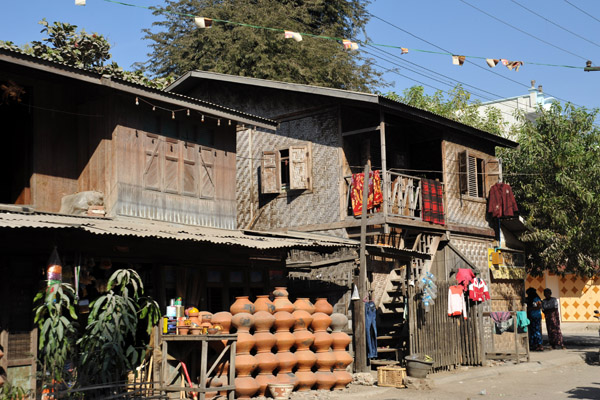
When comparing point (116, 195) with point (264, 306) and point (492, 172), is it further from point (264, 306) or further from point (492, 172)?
point (492, 172)

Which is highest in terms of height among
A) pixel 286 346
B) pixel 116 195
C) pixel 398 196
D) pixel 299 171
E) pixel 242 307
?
pixel 299 171

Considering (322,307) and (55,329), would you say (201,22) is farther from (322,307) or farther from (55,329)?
(55,329)

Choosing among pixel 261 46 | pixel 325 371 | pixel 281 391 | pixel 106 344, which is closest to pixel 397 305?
pixel 325 371

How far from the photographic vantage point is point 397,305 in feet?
61.6

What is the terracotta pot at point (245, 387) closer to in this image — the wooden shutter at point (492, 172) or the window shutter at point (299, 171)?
the window shutter at point (299, 171)

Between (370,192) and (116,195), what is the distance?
6.76 meters

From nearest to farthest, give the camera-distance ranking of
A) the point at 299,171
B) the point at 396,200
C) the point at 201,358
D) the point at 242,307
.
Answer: the point at 201,358, the point at 242,307, the point at 396,200, the point at 299,171

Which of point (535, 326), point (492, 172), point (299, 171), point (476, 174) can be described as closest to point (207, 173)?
point (299, 171)

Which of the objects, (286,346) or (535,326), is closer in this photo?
(286,346)

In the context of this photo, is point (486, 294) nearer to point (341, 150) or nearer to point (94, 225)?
point (341, 150)

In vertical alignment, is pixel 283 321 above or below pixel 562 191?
below

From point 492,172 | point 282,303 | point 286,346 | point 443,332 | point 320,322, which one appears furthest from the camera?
point 492,172

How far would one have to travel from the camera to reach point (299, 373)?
13164 millimetres

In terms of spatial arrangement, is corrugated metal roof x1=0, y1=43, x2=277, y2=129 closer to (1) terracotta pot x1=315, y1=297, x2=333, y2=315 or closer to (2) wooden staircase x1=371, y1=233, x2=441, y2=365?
(1) terracotta pot x1=315, y1=297, x2=333, y2=315
